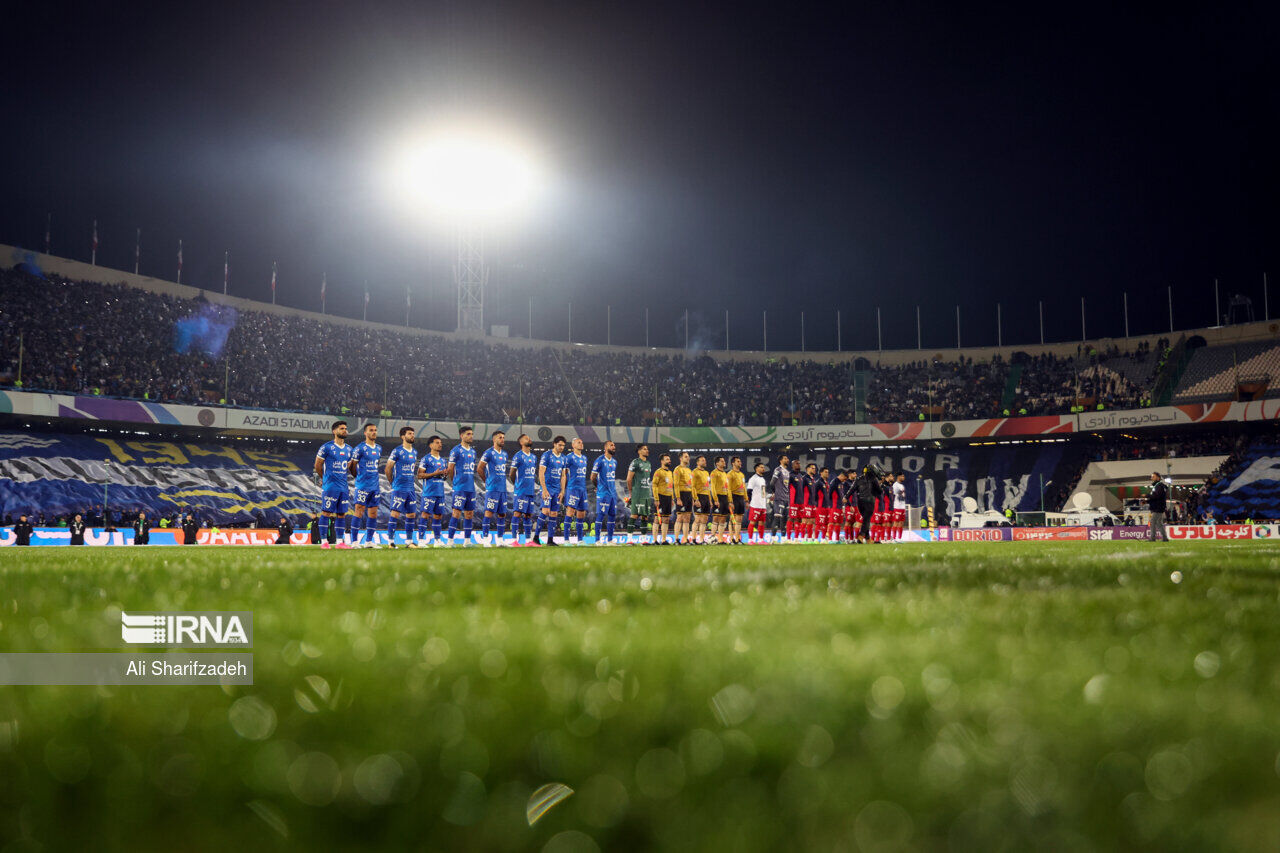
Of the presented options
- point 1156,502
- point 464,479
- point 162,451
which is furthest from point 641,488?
point 162,451

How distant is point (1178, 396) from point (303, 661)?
50.9 meters

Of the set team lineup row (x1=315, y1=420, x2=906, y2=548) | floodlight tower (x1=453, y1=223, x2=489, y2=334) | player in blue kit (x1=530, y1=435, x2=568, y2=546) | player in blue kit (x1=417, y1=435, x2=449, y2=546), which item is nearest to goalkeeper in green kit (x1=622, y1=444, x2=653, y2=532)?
team lineup row (x1=315, y1=420, x2=906, y2=548)

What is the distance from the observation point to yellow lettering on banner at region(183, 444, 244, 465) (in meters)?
37.6

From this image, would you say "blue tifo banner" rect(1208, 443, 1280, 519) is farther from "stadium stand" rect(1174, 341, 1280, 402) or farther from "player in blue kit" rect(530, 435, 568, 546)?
"player in blue kit" rect(530, 435, 568, 546)

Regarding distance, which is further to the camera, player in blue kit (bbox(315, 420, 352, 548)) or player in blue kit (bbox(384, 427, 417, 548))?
player in blue kit (bbox(384, 427, 417, 548))

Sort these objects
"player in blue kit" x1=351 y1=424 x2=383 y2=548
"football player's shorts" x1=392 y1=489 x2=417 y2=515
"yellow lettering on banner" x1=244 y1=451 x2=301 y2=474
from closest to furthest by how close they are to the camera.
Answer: "player in blue kit" x1=351 y1=424 x2=383 y2=548 → "football player's shorts" x1=392 y1=489 x2=417 y2=515 → "yellow lettering on banner" x1=244 y1=451 x2=301 y2=474

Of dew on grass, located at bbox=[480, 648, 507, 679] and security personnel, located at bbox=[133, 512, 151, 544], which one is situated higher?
dew on grass, located at bbox=[480, 648, 507, 679]

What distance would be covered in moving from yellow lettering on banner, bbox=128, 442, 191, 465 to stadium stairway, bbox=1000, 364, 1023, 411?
141ft

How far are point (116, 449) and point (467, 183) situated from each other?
74.6 feet

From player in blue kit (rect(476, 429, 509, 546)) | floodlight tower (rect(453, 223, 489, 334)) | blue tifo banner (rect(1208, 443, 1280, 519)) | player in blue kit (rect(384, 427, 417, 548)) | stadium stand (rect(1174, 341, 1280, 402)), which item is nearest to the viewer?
player in blue kit (rect(384, 427, 417, 548))

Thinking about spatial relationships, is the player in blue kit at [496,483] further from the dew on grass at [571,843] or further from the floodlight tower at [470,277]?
the floodlight tower at [470,277]

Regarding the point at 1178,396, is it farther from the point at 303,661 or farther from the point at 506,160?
the point at 303,661

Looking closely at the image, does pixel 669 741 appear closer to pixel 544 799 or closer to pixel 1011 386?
pixel 544 799

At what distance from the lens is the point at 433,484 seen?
51.1 feet
